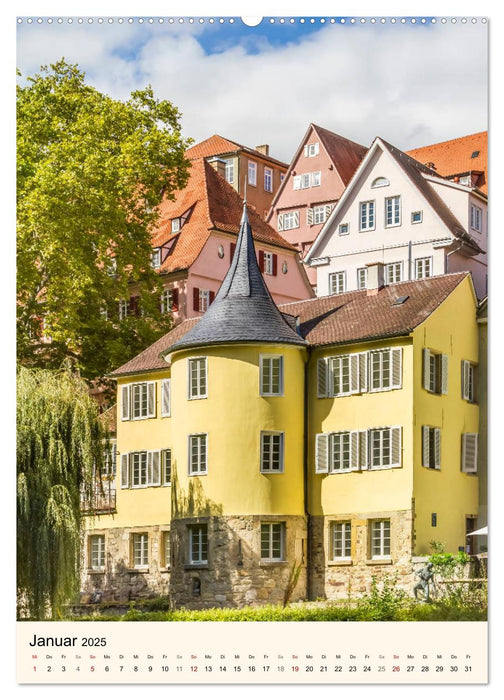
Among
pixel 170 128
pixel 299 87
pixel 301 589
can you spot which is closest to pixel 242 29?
pixel 299 87

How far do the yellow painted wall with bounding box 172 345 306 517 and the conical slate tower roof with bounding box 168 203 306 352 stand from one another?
24cm

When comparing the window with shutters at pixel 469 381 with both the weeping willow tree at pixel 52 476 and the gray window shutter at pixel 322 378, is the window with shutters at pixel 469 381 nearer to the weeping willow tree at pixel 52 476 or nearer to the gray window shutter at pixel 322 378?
the gray window shutter at pixel 322 378

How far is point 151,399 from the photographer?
29.7m

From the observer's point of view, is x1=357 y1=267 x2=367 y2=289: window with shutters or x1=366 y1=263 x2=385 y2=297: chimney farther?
x1=357 y1=267 x2=367 y2=289: window with shutters

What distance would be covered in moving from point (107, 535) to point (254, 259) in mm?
6898

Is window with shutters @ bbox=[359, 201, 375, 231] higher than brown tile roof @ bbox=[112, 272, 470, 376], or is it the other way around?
window with shutters @ bbox=[359, 201, 375, 231]

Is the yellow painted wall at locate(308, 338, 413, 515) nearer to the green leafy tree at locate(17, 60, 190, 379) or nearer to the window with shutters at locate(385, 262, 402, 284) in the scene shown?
the window with shutters at locate(385, 262, 402, 284)

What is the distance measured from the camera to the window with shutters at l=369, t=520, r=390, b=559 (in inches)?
1026

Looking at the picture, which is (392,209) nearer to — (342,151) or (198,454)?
(342,151)

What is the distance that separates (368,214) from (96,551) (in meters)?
9.33

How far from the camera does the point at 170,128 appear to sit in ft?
84.4

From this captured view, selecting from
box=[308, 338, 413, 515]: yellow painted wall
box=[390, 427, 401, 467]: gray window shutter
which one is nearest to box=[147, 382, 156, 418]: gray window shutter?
box=[308, 338, 413, 515]: yellow painted wall

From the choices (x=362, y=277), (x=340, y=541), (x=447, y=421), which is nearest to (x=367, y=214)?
(x=362, y=277)

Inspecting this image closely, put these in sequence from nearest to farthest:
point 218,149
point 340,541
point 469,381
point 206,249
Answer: point 469,381
point 218,149
point 340,541
point 206,249
